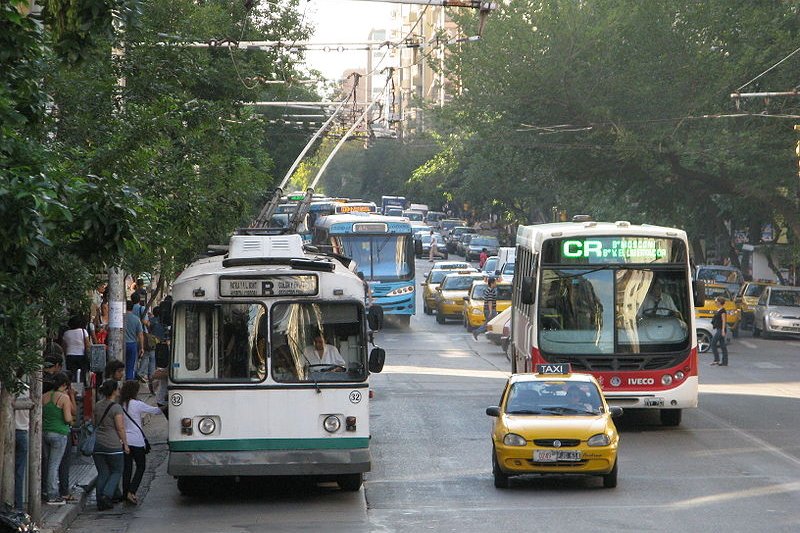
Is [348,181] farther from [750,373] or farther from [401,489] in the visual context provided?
[401,489]

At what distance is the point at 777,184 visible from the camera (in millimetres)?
47500

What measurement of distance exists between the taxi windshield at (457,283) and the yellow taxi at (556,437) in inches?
1240

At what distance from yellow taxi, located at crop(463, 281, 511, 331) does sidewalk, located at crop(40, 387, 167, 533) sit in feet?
66.7

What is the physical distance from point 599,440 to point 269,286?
407 centimetres

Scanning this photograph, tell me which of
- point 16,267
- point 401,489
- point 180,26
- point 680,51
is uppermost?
point 680,51

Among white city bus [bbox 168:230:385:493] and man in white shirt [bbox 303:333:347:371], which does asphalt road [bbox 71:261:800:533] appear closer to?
white city bus [bbox 168:230:385:493]

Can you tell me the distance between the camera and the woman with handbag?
1611cm

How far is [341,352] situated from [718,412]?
36.4 ft

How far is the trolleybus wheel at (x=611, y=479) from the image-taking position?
54.6 ft

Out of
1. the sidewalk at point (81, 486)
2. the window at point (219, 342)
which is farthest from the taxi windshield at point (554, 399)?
the sidewalk at point (81, 486)

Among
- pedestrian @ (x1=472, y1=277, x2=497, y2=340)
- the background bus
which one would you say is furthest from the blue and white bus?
the background bus

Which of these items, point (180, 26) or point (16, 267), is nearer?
point (16, 267)

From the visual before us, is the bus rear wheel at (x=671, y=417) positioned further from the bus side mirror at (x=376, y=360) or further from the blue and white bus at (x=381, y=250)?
the blue and white bus at (x=381, y=250)

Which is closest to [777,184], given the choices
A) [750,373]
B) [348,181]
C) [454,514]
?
[750,373]
